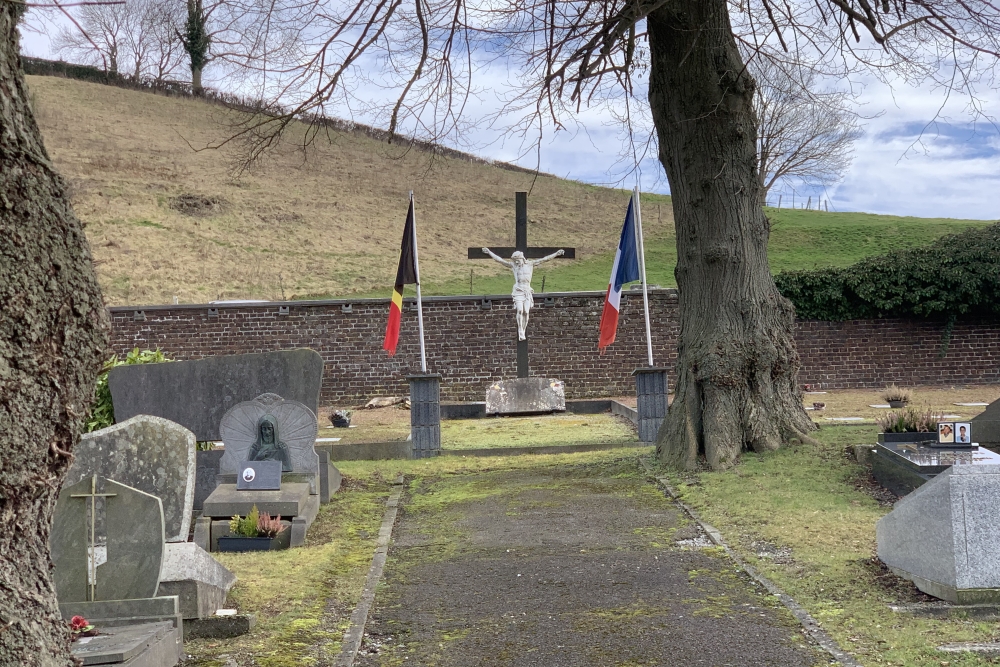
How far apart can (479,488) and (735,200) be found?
4.45m

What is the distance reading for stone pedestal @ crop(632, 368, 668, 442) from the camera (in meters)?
13.6

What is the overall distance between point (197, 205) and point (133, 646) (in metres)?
39.1

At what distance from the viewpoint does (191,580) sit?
220 inches

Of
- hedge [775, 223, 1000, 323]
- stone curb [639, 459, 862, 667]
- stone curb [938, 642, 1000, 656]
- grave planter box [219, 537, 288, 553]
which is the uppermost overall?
hedge [775, 223, 1000, 323]

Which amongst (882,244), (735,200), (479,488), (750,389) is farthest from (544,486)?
(882,244)

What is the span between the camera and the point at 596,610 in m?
5.83

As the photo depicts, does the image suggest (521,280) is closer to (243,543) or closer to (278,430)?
(278,430)

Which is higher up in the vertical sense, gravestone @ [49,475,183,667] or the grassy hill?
the grassy hill

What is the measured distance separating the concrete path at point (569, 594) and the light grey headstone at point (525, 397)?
9231 mm

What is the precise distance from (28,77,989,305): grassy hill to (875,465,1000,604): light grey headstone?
2546cm

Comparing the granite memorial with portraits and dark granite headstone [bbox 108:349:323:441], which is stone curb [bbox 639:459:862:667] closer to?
the granite memorial with portraits

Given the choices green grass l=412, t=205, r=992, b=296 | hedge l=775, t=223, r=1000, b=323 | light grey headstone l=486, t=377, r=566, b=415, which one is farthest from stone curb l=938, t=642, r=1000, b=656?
green grass l=412, t=205, r=992, b=296

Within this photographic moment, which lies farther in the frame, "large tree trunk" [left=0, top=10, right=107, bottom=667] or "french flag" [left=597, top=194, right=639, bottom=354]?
"french flag" [left=597, top=194, right=639, bottom=354]

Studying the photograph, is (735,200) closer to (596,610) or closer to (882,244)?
(596,610)
